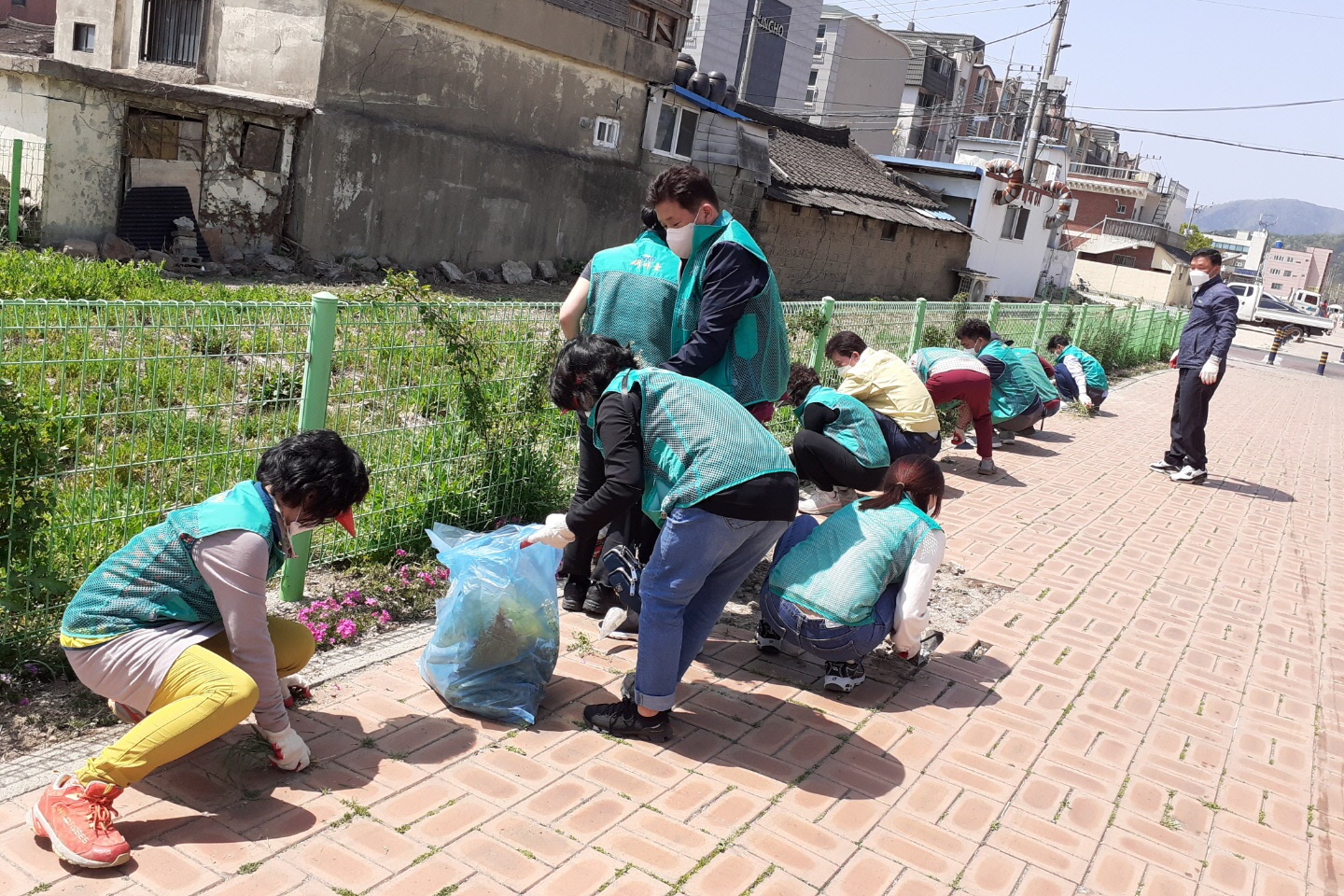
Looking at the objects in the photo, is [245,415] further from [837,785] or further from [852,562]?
[837,785]

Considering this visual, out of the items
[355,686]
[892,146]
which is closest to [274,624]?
[355,686]

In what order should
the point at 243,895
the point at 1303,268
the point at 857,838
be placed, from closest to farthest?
the point at 243,895, the point at 857,838, the point at 1303,268

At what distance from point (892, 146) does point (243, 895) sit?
177 feet

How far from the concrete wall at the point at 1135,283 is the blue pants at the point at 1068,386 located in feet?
131

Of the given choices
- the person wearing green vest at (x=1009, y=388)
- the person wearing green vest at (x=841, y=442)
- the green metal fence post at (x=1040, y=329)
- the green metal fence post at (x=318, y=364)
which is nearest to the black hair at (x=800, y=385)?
the person wearing green vest at (x=841, y=442)

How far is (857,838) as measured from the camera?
3.11 metres

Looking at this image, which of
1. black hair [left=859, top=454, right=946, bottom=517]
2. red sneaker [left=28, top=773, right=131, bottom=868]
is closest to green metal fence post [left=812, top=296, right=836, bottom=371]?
black hair [left=859, top=454, right=946, bottom=517]

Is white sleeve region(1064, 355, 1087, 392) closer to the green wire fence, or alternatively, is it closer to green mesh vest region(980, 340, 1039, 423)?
green mesh vest region(980, 340, 1039, 423)

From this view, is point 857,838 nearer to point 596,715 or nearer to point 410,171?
point 596,715

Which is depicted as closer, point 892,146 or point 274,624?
point 274,624

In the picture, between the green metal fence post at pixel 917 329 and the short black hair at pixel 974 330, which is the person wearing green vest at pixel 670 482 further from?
the green metal fence post at pixel 917 329

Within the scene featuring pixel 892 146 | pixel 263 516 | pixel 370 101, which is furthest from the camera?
pixel 892 146

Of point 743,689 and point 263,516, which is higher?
point 263,516

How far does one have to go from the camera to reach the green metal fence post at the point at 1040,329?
13.1 metres
